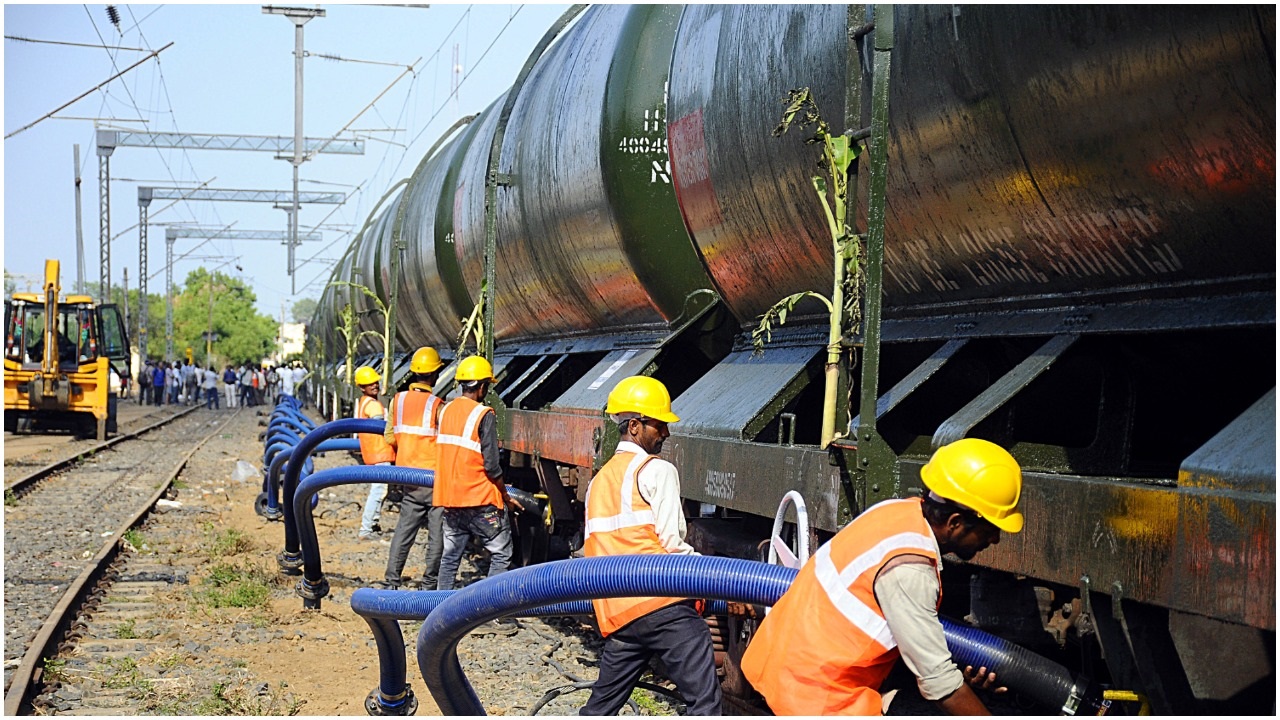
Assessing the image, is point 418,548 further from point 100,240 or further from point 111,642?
point 100,240

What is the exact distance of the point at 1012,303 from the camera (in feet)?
12.8

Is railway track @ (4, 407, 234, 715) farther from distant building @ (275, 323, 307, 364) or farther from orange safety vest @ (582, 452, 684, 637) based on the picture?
distant building @ (275, 323, 307, 364)

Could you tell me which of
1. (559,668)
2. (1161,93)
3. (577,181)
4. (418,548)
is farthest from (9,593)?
(1161,93)

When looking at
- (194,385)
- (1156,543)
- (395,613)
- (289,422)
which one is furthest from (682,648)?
(194,385)

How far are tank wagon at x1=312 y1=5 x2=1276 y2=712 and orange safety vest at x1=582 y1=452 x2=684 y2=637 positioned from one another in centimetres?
39

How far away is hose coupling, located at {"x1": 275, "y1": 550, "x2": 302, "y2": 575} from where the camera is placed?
9.48m

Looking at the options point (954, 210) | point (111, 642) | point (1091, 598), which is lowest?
point (111, 642)

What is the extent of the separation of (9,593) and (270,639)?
254 cm

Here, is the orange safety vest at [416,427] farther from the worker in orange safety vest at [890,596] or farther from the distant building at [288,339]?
the distant building at [288,339]

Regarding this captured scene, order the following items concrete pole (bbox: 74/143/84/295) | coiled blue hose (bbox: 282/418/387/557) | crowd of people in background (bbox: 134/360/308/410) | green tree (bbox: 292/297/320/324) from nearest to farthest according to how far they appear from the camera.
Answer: coiled blue hose (bbox: 282/418/387/557) < concrete pole (bbox: 74/143/84/295) < crowd of people in background (bbox: 134/360/308/410) < green tree (bbox: 292/297/320/324)

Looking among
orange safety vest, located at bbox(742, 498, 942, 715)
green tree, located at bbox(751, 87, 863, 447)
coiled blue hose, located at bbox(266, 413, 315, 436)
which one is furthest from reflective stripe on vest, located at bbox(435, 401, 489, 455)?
coiled blue hose, located at bbox(266, 413, 315, 436)

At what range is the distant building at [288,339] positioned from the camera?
340 ft

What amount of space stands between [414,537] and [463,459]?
108 cm

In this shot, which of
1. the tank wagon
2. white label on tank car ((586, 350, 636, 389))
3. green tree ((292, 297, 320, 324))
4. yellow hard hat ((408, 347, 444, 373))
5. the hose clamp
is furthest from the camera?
green tree ((292, 297, 320, 324))
